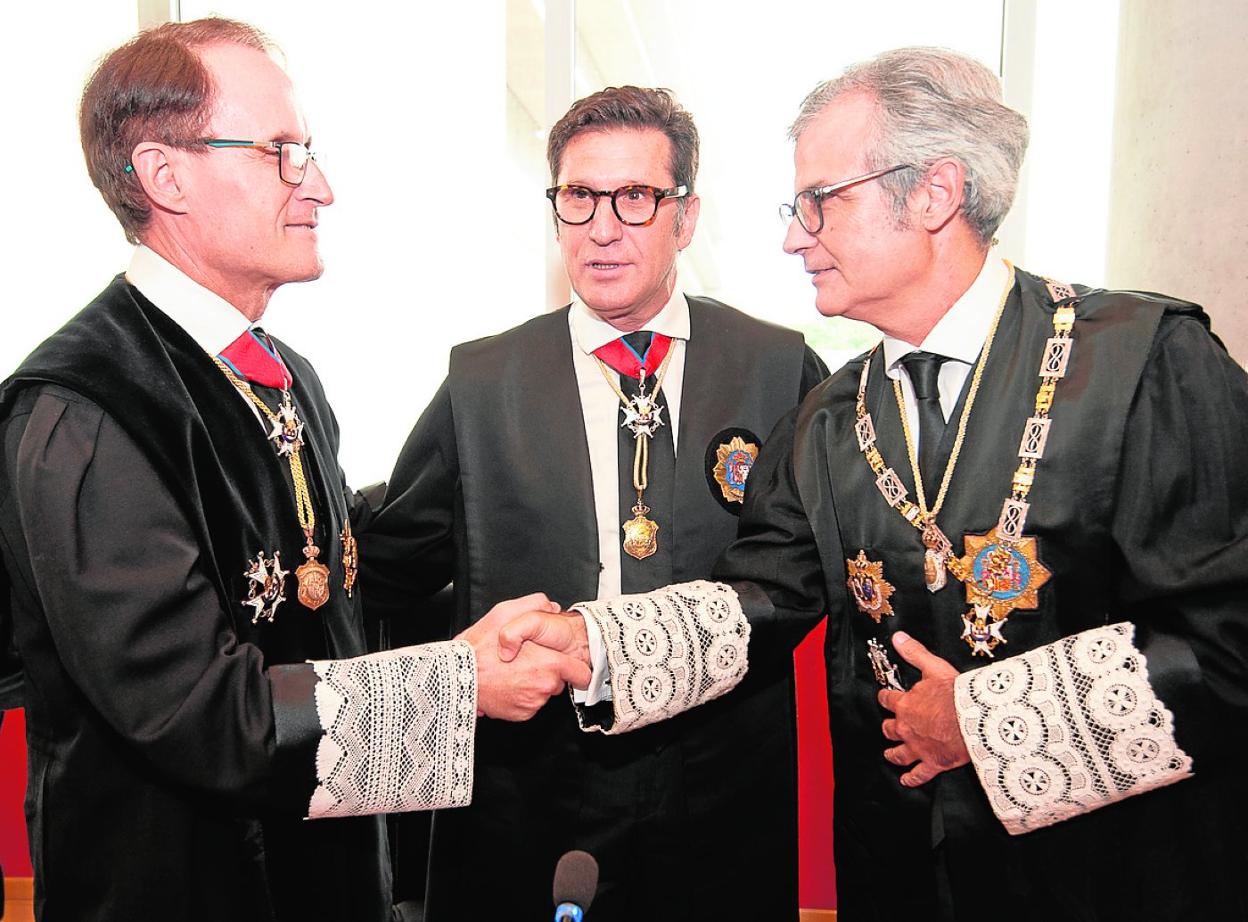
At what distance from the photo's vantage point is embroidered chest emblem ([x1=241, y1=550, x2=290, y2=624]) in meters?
1.49

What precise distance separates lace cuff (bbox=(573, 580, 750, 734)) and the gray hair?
31.5 inches

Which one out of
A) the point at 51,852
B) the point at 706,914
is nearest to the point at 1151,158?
the point at 706,914

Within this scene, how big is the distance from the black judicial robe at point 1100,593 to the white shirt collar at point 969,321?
4 centimetres

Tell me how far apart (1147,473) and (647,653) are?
2.83 ft

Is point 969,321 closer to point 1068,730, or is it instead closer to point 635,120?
point 1068,730

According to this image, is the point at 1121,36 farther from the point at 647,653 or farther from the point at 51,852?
the point at 51,852

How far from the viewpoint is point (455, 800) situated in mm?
1451

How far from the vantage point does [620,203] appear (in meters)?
2.10

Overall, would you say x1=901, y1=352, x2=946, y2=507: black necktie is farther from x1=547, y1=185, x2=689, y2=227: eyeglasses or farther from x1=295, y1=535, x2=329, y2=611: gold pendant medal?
x1=295, y1=535, x2=329, y2=611: gold pendant medal

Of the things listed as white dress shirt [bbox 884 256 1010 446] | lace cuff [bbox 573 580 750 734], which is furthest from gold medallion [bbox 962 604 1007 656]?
lace cuff [bbox 573 580 750 734]

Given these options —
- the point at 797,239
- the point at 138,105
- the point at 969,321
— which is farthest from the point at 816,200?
the point at 138,105

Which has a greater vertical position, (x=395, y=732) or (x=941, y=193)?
(x=941, y=193)

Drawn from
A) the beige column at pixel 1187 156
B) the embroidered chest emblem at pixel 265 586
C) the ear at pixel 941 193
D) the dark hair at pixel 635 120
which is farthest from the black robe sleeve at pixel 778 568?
the beige column at pixel 1187 156

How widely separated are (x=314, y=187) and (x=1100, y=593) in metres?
1.50
